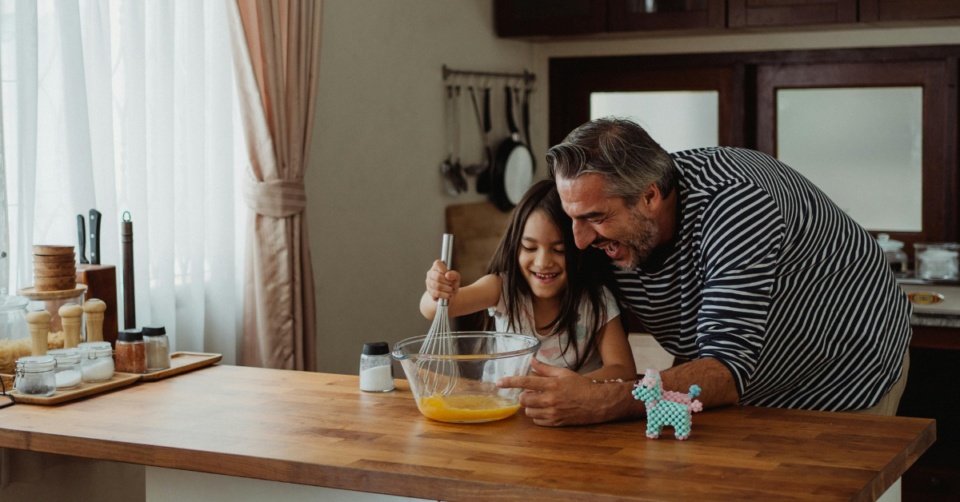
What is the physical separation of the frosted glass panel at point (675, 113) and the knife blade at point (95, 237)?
7.65ft

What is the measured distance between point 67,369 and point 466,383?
0.75 metres

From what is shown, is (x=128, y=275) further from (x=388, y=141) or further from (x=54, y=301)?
(x=388, y=141)

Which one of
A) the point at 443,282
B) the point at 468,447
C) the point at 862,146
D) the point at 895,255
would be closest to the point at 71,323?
the point at 443,282

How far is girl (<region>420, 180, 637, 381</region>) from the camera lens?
5.81 ft

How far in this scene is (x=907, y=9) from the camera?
10.3ft

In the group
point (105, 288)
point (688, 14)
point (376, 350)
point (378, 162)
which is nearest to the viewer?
point (376, 350)

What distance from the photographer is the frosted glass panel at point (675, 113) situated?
3.77 metres

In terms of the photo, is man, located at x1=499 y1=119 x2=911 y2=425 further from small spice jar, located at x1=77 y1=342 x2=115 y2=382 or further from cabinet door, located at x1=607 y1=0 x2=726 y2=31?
cabinet door, located at x1=607 y1=0 x2=726 y2=31

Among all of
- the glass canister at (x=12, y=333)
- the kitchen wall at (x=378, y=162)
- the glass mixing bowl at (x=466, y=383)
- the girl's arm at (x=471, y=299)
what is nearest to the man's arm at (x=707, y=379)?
the glass mixing bowl at (x=466, y=383)

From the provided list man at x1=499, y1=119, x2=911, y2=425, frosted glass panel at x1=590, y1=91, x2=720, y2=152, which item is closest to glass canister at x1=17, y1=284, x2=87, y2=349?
man at x1=499, y1=119, x2=911, y2=425

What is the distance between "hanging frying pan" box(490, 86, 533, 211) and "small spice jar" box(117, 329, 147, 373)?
207cm

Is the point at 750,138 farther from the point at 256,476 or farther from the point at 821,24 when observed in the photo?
the point at 256,476

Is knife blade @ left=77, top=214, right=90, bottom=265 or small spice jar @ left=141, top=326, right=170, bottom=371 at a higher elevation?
knife blade @ left=77, top=214, right=90, bottom=265

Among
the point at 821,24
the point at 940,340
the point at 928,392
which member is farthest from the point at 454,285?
the point at 821,24
